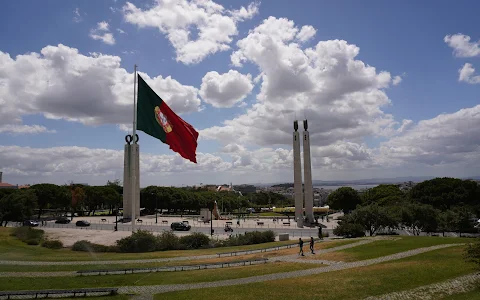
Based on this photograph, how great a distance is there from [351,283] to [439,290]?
13.7 feet

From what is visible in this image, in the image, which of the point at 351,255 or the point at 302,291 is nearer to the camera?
the point at 302,291

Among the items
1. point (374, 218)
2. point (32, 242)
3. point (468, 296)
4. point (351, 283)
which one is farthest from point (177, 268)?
point (374, 218)

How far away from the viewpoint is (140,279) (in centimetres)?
2242

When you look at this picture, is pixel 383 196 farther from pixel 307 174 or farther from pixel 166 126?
pixel 166 126

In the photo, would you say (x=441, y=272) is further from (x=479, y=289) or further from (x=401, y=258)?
(x=401, y=258)

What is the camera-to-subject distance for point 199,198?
354 ft

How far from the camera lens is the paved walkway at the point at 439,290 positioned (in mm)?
17341

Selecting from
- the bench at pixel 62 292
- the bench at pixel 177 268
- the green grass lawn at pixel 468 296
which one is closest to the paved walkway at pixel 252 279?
the bench at pixel 62 292

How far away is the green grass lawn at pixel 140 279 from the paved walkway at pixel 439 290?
322 inches

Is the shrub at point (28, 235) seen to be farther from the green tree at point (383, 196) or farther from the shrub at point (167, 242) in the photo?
the green tree at point (383, 196)

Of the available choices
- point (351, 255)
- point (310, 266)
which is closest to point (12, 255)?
point (310, 266)

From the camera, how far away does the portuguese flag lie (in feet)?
90.4

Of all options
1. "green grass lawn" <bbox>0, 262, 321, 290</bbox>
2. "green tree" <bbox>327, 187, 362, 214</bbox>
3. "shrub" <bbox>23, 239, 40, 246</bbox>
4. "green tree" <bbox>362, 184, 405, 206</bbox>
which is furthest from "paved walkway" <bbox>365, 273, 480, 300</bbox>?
"green tree" <bbox>362, 184, 405, 206</bbox>

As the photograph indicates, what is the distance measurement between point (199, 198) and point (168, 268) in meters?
82.4
